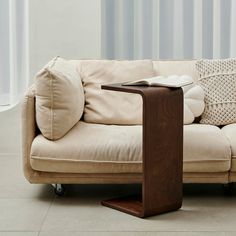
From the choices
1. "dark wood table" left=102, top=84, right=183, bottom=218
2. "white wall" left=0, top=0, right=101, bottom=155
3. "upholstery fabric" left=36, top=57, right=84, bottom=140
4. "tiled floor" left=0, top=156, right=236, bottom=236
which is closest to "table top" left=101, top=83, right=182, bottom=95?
"dark wood table" left=102, top=84, right=183, bottom=218

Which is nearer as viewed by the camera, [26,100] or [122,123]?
[26,100]

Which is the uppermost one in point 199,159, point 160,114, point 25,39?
point 25,39

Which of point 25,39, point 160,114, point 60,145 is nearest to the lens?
point 160,114

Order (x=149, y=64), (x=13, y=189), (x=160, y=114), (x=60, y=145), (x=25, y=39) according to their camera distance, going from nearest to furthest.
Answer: (x=160, y=114), (x=60, y=145), (x=13, y=189), (x=149, y=64), (x=25, y=39)

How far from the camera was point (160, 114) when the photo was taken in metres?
3.32

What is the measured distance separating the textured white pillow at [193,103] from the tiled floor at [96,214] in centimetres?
45

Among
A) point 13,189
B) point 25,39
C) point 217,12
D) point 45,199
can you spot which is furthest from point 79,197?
point 217,12

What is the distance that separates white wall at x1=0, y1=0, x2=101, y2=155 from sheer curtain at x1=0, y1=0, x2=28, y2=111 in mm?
82

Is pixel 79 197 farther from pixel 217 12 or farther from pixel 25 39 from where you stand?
pixel 217 12

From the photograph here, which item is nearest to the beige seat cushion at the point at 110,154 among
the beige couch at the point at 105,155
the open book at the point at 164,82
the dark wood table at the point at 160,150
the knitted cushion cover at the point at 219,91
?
the beige couch at the point at 105,155

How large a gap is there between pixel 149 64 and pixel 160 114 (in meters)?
0.90

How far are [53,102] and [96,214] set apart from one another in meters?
0.68

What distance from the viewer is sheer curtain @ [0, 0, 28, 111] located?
15.4 ft

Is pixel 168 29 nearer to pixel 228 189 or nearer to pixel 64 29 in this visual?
pixel 64 29
